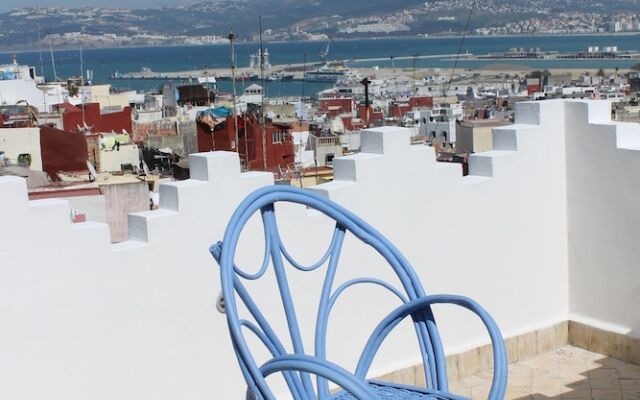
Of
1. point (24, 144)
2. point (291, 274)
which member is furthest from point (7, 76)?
point (291, 274)

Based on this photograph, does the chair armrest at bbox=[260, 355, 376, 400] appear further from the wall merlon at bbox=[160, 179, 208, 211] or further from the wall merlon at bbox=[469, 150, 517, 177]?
the wall merlon at bbox=[469, 150, 517, 177]

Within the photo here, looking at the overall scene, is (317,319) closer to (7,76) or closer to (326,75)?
(7,76)

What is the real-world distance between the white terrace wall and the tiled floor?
24 centimetres

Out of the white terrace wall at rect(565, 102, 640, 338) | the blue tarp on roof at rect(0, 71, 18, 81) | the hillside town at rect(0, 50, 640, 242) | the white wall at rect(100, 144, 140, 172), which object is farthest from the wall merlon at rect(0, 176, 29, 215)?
the blue tarp on roof at rect(0, 71, 18, 81)

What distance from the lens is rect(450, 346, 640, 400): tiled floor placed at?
18.1 feet

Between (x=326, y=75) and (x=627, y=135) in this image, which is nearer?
(x=627, y=135)

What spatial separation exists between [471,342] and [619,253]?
3.36 feet

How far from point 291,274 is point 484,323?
197 centimetres

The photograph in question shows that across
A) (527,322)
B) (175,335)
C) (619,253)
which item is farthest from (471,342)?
(175,335)

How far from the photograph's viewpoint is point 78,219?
262 inches

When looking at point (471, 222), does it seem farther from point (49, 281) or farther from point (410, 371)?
point (49, 281)

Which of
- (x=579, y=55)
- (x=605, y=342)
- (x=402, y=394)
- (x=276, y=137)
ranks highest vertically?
(x=579, y=55)

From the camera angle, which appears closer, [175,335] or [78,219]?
[175,335]

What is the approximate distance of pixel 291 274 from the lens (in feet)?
16.2
